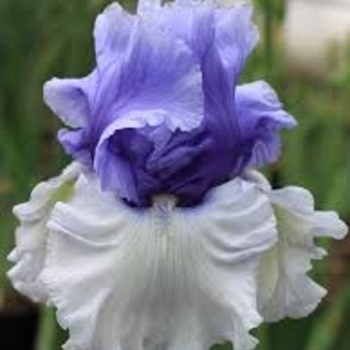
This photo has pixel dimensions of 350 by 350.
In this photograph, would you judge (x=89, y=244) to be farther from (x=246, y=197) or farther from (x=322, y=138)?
(x=322, y=138)

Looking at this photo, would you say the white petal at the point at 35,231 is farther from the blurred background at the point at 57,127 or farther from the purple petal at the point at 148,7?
the blurred background at the point at 57,127

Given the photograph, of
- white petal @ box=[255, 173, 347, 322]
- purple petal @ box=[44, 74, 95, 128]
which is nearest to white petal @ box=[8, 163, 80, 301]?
purple petal @ box=[44, 74, 95, 128]

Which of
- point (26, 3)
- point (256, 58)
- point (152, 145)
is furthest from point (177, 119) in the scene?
point (26, 3)

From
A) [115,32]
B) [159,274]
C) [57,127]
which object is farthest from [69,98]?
[57,127]

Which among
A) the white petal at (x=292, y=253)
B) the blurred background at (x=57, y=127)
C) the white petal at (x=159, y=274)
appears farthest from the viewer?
the blurred background at (x=57, y=127)

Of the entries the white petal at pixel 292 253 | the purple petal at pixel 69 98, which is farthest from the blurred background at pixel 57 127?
the purple petal at pixel 69 98

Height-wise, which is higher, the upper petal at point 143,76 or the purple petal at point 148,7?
the purple petal at point 148,7

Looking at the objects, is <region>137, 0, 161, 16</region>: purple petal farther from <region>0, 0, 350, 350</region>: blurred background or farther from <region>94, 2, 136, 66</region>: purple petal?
<region>0, 0, 350, 350</region>: blurred background
